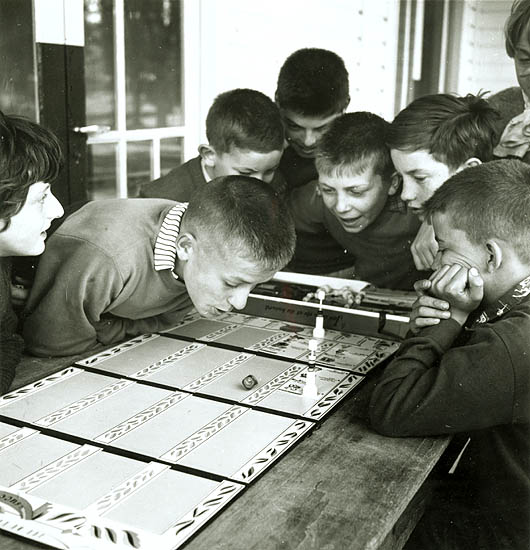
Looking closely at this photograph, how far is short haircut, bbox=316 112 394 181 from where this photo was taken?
250cm

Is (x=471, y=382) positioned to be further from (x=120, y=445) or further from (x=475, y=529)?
(x=120, y=445)

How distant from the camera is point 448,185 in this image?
170 centimetres

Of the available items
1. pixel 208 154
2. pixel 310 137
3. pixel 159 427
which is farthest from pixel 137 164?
pixel 159 427

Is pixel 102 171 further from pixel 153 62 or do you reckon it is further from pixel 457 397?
pixel 457 397

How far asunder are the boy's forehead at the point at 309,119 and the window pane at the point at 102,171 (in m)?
0.79

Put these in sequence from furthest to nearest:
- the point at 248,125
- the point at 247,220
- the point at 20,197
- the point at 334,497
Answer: the point at 248,125 → the point at 247,220 → the point at 20,197 → the point at 334,497

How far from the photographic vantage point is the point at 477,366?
1377mm

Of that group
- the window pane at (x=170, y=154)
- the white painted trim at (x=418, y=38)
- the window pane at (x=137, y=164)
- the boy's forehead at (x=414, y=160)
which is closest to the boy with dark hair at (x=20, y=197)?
the boy's forehead at (x=414, y=160)

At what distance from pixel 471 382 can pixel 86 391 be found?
0.80 meters

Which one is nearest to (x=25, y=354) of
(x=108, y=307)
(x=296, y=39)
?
(x=108, y=307)

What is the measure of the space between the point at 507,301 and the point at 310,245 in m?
1.50

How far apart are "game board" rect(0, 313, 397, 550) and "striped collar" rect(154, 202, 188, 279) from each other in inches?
7.7

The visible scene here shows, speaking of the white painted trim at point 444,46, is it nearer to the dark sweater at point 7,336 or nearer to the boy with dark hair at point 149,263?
the boy with dark hair at point 149,263

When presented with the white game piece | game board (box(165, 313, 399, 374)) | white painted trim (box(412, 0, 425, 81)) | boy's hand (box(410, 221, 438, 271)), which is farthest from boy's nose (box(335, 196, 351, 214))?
white painted trim (box(412, 0, 425, 81))
